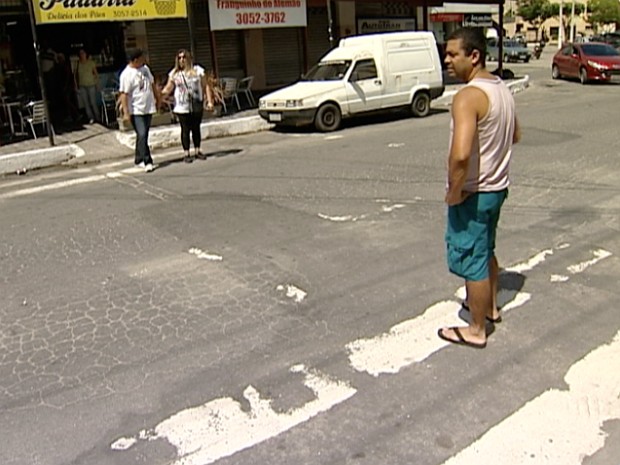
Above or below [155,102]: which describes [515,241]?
below

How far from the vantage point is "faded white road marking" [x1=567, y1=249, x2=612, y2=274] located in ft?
15.5

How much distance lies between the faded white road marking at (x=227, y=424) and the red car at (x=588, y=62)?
21952mm

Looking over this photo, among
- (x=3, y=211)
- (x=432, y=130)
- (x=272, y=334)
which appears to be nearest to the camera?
(x=272, y=334)

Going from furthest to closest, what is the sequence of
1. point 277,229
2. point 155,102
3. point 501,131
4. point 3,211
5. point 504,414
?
1. point 155,102
2. point 3,211
3. point 277,229
4. point 501,131
5. point 504,414

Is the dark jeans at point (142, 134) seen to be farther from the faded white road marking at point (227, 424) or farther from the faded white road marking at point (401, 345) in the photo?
the faded white road marking at point (227, 424)

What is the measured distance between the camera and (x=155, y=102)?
370 inches

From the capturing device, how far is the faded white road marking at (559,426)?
2.72 m

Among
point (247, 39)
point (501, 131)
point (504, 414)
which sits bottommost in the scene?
point (504, 414)

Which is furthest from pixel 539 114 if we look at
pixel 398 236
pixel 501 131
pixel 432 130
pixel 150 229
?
pixel 501 131

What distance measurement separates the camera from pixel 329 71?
13.3 metres

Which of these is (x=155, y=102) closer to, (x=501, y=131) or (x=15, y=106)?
(x=15, y=106)

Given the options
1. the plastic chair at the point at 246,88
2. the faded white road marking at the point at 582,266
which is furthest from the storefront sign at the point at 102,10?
the faded white road marking at the point at 582,266

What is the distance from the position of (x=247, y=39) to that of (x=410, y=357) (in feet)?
51.6

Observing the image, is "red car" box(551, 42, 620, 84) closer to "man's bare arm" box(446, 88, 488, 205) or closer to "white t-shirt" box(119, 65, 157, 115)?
"white t-shirt" box(119, 65, 157, 115)
